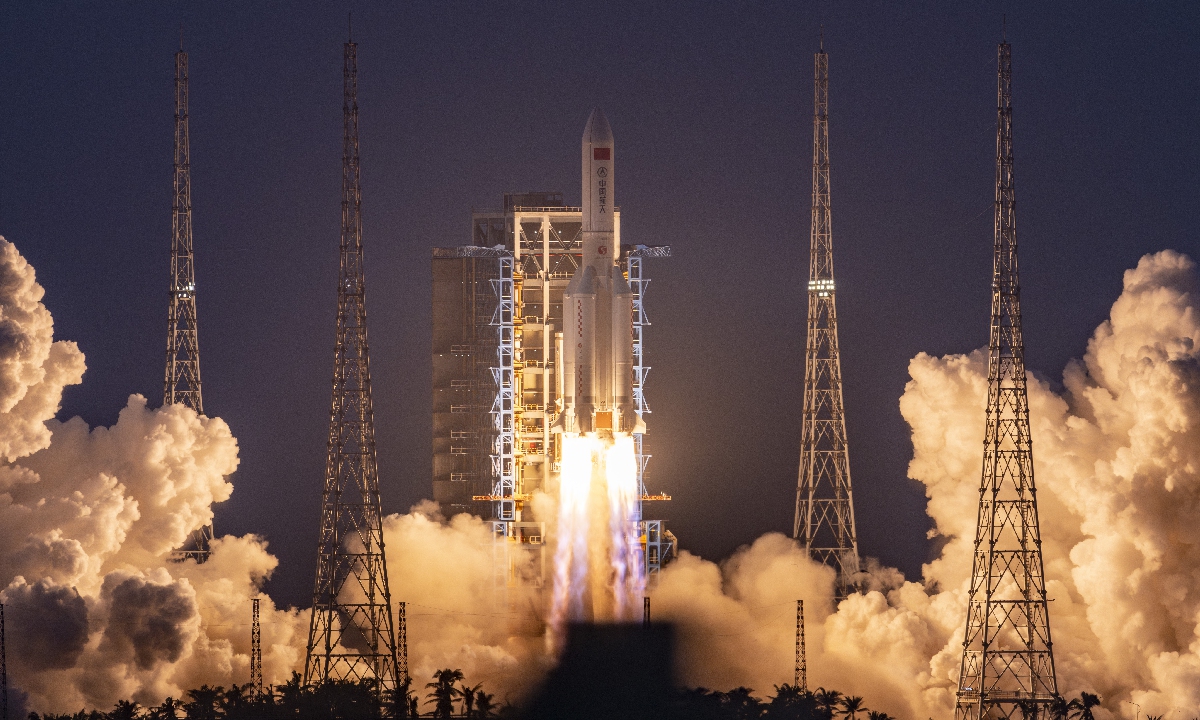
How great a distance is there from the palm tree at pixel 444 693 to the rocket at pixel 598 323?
259 inches

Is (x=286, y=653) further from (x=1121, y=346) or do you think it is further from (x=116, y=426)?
(x=1121, y=346)

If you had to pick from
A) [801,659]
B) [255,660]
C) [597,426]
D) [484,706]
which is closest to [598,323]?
[597,426]

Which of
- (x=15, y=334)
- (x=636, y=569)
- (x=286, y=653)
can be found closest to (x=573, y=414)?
(x=636, y=569)

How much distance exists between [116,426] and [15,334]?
4309 millimetres

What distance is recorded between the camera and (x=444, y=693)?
45.8m

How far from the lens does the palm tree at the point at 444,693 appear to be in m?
45.5

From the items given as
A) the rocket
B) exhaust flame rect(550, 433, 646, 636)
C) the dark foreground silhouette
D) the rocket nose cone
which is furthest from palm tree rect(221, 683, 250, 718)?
the rocket nose cone

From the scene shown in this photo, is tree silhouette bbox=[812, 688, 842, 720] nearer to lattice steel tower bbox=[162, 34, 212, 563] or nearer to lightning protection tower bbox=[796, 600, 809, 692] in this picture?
lightning protection tower bbox=[796, 600, 809, 692]

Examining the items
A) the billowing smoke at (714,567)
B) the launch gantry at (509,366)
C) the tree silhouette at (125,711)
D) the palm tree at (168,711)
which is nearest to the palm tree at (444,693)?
the billowing smoke at (714,567)

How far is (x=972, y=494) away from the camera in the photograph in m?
51.4

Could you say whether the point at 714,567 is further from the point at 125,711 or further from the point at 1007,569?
the point at 125,711

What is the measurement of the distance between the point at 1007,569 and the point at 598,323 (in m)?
10.8

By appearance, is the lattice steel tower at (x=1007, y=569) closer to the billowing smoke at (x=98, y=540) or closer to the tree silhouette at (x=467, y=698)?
the tree silhouette at (x=467, y=698)

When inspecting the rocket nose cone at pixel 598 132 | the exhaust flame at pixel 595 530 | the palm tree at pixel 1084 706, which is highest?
the rocket nose cone at pixel 598 132
